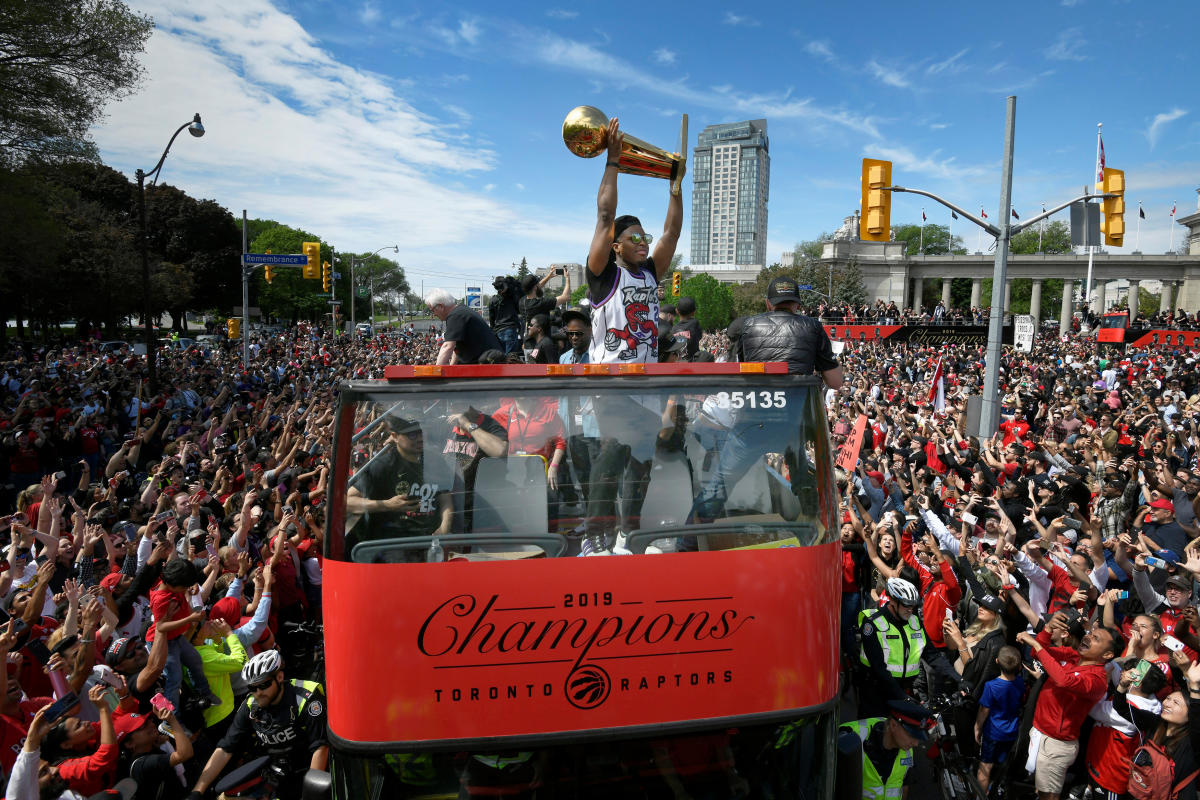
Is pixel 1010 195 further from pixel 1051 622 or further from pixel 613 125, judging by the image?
pixel 613 125

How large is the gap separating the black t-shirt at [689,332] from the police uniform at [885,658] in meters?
2.83

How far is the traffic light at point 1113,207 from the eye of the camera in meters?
15.7

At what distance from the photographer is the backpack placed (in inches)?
191

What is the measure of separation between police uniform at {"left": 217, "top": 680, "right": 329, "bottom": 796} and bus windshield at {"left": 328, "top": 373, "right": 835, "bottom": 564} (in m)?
2.02

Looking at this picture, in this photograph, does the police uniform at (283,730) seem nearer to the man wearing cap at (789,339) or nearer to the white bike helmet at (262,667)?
the white bike helmet at (262,667)

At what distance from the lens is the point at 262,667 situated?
14.9ft

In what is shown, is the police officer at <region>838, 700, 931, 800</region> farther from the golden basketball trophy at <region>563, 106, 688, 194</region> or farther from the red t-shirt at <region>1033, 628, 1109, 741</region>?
the golden basketball trophy at <region>563, 106, 688, 194</region>

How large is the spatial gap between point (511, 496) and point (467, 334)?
2.80 metres

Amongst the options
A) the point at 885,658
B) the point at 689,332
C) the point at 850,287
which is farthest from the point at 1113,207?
the point at 850,287

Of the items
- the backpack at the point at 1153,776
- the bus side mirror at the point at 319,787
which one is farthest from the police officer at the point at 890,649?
the bus side mirror at the point at 319,787

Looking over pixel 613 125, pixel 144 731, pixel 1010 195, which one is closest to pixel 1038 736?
pixel 613 125

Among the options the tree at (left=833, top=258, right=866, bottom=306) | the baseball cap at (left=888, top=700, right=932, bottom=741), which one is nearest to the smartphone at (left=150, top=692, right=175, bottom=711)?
the baseball cap at (left=888, top=700, right=932, bottom=741)

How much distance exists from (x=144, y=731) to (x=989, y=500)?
882 centimetres

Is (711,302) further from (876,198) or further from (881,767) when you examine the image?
(881,767)
